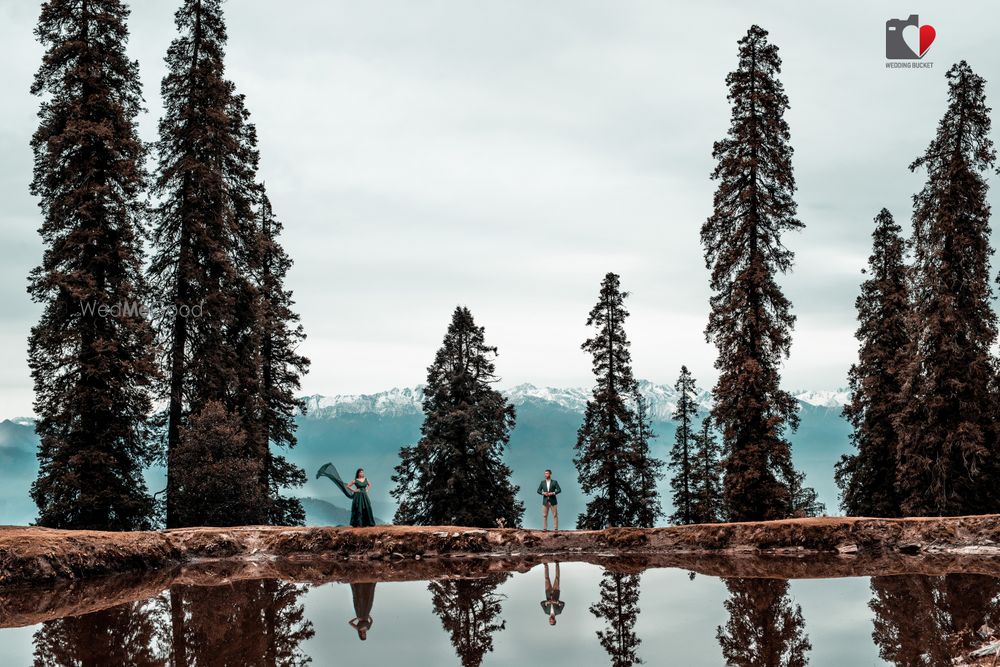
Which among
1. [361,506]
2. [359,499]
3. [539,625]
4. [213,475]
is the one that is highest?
[213,475]

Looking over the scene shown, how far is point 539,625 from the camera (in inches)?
503

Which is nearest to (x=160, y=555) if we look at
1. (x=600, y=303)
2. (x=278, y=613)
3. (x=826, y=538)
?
(x=278, y=613)

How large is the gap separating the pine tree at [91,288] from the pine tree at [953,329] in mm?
28961

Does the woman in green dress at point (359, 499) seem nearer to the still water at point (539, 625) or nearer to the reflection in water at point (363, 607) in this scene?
the reflection in water at point (363, 607)

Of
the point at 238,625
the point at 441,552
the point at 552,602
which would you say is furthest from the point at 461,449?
the point at 238,625

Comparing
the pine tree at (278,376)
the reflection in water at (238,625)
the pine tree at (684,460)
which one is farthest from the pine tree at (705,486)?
the reflection in water at (238,625)

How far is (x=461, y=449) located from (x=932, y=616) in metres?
28.1

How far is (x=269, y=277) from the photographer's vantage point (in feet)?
124

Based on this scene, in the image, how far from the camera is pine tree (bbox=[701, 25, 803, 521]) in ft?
96.7

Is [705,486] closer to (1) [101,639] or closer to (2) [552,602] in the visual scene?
(2) [552,602]

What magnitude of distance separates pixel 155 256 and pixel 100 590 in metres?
17.4

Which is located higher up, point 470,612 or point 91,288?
point 91,288

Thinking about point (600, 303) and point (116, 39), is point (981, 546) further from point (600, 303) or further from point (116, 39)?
point (116, 39)

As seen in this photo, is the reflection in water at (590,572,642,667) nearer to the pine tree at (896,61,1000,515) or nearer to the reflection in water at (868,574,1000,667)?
the reflection in water at (868,574,1000,667)
